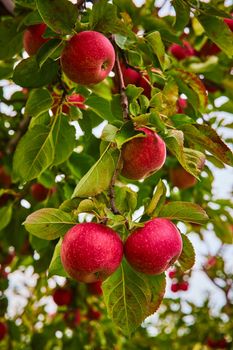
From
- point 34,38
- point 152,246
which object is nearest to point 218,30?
point 34,38

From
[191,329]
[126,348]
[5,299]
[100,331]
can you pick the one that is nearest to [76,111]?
[5,299]

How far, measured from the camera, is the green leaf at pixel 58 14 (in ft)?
3.12

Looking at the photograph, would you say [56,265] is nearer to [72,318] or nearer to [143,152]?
[143,152]

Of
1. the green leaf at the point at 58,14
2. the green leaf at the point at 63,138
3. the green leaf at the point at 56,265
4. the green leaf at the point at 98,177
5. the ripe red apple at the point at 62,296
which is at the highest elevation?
the green leaf at the point at 58,14

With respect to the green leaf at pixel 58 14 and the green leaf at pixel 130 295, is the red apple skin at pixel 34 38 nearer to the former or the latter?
the green leaf at pixel 58 14

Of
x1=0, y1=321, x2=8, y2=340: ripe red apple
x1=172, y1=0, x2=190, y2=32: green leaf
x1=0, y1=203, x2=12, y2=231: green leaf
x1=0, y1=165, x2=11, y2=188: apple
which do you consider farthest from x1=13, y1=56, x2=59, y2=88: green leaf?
x1=0, y1=321, x2=8, y2=340: ripe red apple

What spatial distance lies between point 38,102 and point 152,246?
637 millimetres

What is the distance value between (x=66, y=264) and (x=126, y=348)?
101 inches

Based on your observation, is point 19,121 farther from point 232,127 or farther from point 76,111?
point 232,127

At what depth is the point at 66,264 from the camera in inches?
31.9

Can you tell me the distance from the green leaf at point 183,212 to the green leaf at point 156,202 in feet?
0.04

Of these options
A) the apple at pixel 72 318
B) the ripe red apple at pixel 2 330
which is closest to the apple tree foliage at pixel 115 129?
the apple at pixel 72 318

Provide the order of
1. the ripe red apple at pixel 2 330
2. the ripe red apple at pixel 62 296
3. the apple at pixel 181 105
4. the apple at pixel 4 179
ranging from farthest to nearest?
the ripe red apple at pixel 2 330, the ripe red apple at pixel 62 296, the apple at pixel 4 179, the apple at pixel 181 105

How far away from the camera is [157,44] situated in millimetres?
1142
